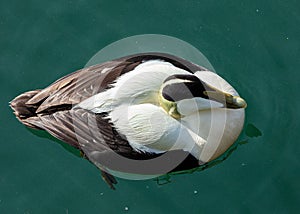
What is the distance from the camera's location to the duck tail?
12.8ft

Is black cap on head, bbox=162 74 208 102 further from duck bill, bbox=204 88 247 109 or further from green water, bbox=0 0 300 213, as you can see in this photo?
green water, bbox=0 0 300 213

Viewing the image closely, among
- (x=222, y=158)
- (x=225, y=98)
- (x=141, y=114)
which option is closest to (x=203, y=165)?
(x=222, y=158)

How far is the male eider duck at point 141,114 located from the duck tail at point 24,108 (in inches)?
0.9

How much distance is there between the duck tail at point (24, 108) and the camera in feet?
12.8

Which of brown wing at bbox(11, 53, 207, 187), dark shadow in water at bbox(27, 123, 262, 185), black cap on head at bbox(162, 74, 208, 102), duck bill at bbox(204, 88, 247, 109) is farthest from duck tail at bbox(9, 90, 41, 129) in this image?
duck bill at bbox(204, 88, 247, 109)

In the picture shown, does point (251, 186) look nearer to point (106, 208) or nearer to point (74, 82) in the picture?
point (106, 208)

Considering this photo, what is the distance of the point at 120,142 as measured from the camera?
142 inches

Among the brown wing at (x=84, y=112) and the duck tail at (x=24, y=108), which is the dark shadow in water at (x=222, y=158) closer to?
the brown wing at (x=84, y=112)

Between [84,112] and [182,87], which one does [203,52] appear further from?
[84,112]

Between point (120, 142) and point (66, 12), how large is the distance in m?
1.37

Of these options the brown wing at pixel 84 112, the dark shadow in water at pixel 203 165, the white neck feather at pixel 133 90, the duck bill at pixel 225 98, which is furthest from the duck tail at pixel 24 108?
the duck bill at pixel 225 98

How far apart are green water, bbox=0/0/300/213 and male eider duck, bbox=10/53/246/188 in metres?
0.29

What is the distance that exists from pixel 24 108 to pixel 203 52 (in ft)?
4.55

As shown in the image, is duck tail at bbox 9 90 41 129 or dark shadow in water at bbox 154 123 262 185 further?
dark shadow in water at bbox 154 123 262 185
